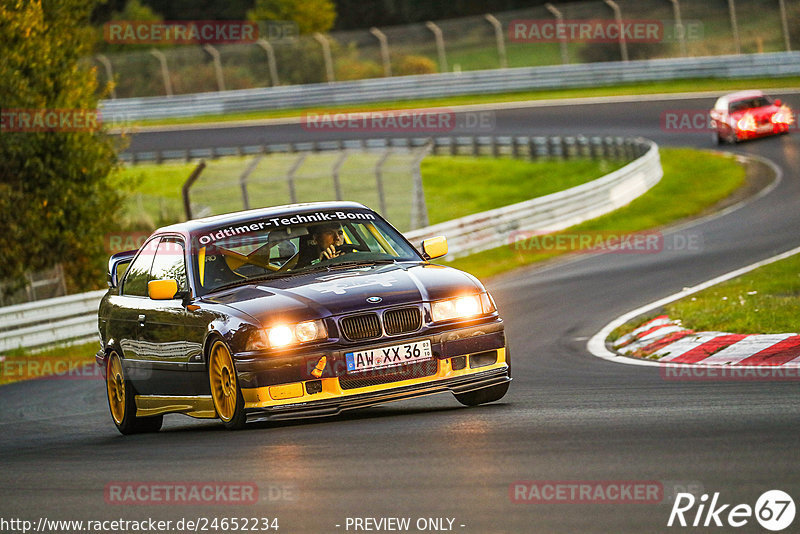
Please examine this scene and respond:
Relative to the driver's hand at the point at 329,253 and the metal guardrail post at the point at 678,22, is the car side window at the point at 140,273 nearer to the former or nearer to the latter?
the driver's hand at the point at 329,253

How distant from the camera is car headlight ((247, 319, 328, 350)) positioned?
798 cm

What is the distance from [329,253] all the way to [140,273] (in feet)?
5.90

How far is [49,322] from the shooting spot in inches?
773

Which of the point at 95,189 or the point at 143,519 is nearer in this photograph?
the point at 143,519

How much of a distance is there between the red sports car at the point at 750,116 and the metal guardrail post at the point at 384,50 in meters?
19.7

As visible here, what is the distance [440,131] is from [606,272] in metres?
27.3

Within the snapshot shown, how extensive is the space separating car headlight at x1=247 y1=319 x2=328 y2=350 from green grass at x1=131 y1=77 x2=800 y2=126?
3735 cm

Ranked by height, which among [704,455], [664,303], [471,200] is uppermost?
[704,455]

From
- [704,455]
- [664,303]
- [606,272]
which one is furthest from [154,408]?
[606,272]

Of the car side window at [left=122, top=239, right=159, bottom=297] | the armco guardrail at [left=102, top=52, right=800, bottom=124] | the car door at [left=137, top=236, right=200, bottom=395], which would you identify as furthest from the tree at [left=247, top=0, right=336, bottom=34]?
the car door at [left=137, top=236, right=200, bottom=395]

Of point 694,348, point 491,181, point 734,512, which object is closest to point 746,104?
point 491,181

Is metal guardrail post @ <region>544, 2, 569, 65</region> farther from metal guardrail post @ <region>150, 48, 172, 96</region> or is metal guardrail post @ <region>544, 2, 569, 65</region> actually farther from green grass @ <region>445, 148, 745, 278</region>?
metal guardrail post @ <region>150, 48, 172, 96</region>

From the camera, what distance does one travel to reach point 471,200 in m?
36.1

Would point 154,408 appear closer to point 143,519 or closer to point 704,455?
point 143,519
